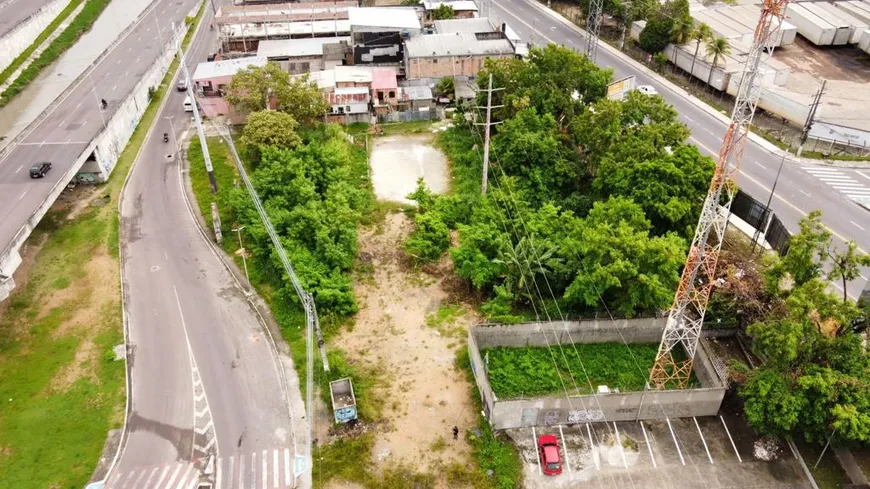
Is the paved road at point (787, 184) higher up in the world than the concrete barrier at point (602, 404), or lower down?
higher up

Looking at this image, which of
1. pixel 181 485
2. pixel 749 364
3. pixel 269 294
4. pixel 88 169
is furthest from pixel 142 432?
pixel 749 364

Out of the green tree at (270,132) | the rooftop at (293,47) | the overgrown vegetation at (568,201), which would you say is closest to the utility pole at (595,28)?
the overgrown vegetation at (568,201)

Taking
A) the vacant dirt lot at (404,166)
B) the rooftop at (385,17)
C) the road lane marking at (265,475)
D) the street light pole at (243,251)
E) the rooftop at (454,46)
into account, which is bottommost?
the road lane marking at (265,475)

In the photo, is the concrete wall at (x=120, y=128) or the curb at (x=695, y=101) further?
the curb at (x=695, y=101)

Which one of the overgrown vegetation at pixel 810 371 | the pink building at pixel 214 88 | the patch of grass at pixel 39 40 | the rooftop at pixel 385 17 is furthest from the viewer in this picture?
the patch of grass at pixel 39 40

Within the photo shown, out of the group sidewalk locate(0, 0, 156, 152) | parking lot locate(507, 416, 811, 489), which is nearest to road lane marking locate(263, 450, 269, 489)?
parking lot locate(507, 416, 811, 489)

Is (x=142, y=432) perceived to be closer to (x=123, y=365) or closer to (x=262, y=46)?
(x=123, y=365)

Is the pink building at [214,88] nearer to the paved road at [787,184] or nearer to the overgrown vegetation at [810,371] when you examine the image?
the paved road at [787,184]

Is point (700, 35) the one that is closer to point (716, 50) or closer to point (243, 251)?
point (716, 50)
